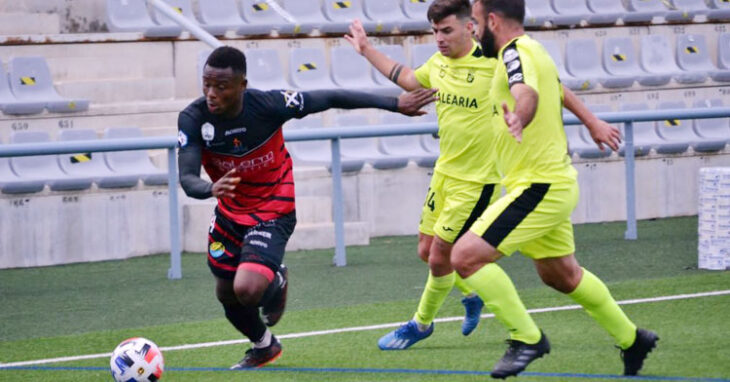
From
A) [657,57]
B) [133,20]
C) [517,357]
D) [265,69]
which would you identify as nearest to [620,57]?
[657,57]

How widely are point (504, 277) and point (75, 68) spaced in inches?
355

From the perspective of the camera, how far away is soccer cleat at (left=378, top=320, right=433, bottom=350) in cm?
727

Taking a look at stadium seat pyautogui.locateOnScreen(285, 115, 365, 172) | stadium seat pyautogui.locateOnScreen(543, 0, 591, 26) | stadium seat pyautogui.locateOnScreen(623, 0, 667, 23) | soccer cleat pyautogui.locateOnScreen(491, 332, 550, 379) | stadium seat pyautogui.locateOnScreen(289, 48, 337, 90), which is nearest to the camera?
soccer cleat pyautogui.locateOnScreen(491, 332, 550, 379)

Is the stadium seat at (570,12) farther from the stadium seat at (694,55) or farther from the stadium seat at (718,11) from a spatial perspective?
the stadium seat at (718,11)

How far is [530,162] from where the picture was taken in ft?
19.7

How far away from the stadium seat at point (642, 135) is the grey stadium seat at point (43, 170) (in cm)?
647

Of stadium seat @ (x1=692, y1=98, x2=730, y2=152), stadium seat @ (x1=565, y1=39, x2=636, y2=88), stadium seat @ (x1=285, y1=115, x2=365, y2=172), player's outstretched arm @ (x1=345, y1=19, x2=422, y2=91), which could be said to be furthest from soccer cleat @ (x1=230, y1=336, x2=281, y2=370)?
stadium seat @ (x1=565, y1=39, x2=636, y2=88)

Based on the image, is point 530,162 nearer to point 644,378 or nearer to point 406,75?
point 644,378

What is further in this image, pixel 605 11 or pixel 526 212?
pixel 605 11

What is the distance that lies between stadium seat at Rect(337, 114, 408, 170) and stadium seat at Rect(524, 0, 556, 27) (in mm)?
3421

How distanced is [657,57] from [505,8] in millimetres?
11319

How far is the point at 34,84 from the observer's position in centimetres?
1305

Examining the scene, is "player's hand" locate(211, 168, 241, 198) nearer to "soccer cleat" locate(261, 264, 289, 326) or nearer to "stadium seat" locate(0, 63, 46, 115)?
"soccer cleat" locate(261, 264, 289, 326)

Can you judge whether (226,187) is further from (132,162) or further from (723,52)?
(723,52)
